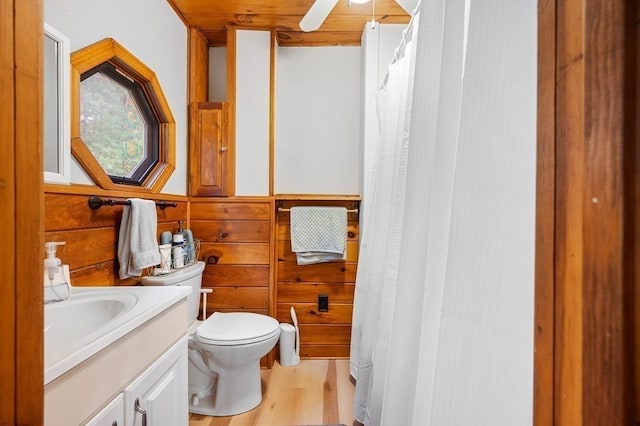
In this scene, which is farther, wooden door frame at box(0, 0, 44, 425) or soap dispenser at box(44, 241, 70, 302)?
soap dispenser at box(44, 241, 70, 302)

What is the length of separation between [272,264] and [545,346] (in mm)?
1974

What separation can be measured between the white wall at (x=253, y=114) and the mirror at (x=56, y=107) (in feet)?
3.67

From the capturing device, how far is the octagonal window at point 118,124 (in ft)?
4.56

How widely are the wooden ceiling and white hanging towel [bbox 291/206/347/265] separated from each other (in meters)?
1.22

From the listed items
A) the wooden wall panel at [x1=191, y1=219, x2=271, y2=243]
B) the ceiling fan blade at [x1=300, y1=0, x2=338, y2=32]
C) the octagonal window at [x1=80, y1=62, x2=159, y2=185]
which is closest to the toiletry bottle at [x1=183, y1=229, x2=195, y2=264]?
the wooden wall panel at [x1=191, y1=219, x2=271, y2=243]

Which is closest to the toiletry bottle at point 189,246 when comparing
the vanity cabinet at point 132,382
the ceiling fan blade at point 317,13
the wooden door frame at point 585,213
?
the vanity cabinet at point 132,382

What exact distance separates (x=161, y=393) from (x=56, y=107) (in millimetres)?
1050

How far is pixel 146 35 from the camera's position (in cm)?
172

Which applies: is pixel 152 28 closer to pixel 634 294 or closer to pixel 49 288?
pixel 49 288

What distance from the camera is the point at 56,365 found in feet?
2.04

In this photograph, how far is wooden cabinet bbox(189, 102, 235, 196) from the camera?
2201 mm

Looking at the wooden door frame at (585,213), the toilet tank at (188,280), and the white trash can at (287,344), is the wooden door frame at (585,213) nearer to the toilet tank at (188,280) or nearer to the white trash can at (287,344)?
the toilet tank at (188,280)

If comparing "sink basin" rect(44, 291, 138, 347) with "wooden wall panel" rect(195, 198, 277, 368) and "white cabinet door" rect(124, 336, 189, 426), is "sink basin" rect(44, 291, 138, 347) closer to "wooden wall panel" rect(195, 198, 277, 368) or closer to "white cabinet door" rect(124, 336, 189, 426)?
"white cabinet door" rect(124, 336, 189, 426)

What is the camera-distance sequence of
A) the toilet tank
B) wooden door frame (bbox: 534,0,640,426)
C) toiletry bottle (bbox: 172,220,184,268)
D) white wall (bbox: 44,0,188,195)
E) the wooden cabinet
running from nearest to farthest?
wooden door frame (bbox: 534,0,640,426)
white wall (bbox: 44,0,188,195)
the toilet tank
toiletry bottle (bbox: 172,220,184,268)
the wooden cabinet
